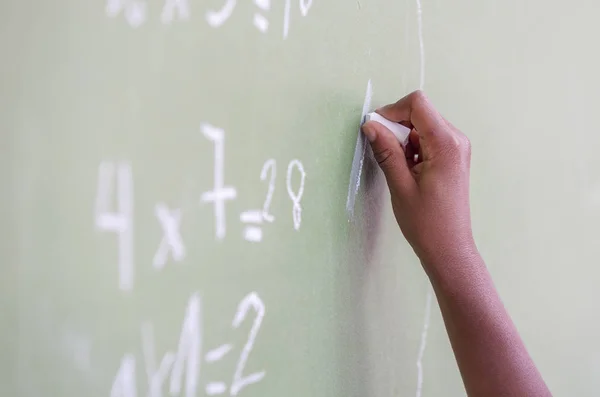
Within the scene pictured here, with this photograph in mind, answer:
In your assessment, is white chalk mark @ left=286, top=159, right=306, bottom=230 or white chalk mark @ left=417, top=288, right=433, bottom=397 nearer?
white chalk mark @ left=286, top=159, right=306, bottom=230

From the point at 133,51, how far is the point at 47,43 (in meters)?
0.05

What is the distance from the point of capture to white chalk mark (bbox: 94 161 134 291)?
0.32 m

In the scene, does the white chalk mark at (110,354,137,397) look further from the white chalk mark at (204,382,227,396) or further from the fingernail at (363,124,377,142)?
the fingernail at (363,124,377,142)

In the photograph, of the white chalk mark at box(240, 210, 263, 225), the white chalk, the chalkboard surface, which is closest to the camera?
the chalkboard surface

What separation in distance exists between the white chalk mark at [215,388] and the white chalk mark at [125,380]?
59 mm

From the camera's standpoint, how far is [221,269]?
398 mm

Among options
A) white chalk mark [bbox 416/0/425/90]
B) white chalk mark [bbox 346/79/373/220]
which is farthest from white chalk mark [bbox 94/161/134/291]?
white chalk mark [bbox 416/0/425/90]

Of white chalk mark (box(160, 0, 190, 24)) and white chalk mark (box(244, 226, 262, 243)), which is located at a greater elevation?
white chalk mark (box(160, 0, 190, 24))

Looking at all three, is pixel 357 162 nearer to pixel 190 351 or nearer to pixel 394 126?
pixel 394 126

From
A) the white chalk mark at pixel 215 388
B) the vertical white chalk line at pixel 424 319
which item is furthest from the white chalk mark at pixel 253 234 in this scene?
the vertical white chalk line at pixel 424 319

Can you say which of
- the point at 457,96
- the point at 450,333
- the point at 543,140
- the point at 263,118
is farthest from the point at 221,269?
the point at 543,140

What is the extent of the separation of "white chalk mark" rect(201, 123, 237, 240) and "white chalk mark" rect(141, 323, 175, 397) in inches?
3.1

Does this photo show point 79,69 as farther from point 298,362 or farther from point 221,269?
point 298,362

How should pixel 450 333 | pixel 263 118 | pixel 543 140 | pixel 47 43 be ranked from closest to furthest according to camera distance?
pixel 47 43 < pixel 263 118 < pixel 450 333 < pixel 543 140
